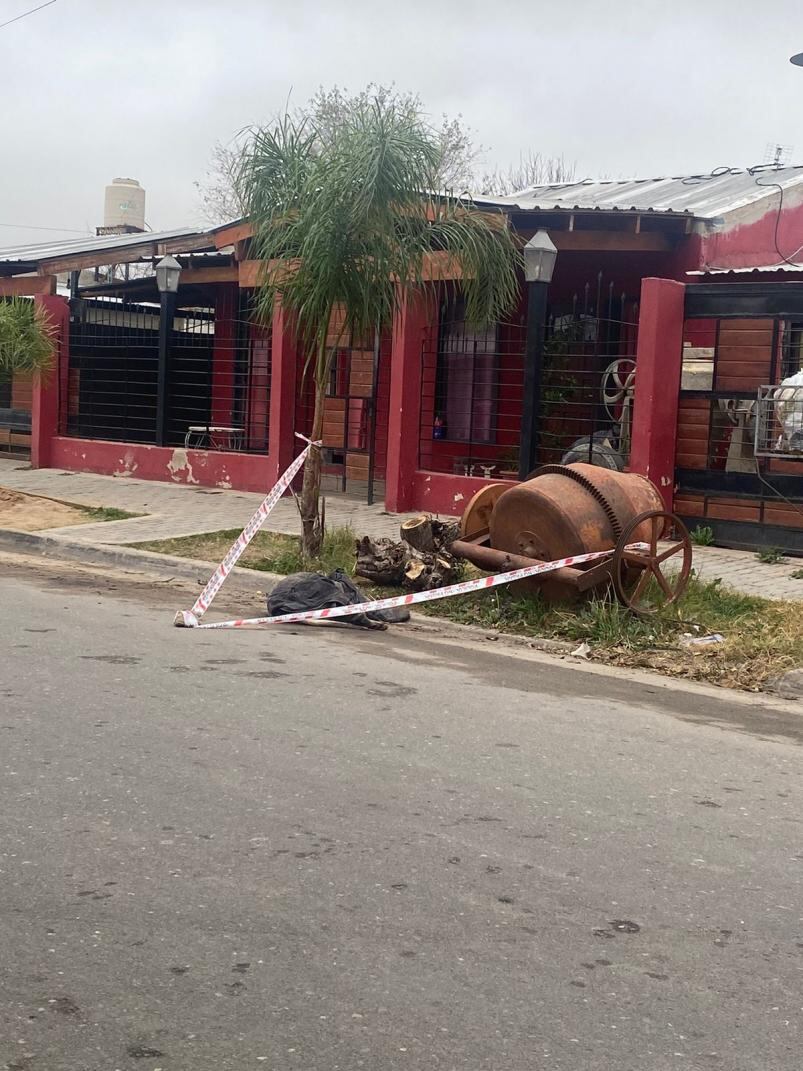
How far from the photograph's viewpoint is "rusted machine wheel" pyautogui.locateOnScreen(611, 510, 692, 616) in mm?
8664

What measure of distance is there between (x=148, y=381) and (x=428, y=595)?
12.4 metres

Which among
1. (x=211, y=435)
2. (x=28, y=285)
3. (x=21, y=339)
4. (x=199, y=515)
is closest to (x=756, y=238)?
(x=199, y=515)

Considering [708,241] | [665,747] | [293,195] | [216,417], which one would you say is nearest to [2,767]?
[665,747]

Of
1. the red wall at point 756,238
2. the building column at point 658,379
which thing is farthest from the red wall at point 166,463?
the red wall at point 756,238

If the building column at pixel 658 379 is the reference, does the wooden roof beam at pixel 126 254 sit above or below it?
above

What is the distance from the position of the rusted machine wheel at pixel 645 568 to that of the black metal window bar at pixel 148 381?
36.9ft

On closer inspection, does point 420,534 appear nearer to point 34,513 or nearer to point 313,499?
point 313,499

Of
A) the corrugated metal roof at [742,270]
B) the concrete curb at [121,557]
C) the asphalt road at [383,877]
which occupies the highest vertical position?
the corrugated metal roof at [742,270]

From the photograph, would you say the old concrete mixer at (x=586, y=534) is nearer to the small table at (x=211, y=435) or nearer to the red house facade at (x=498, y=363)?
the red house facade at (x=498, y=363)

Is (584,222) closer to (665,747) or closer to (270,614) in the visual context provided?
(270,614)

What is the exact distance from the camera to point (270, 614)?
9.04 meters

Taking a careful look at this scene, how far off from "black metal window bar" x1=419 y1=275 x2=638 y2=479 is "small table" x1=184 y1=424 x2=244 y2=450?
366 cm

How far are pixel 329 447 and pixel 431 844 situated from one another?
44.3 ft

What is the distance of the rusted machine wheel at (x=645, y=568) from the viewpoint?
8.66 m
